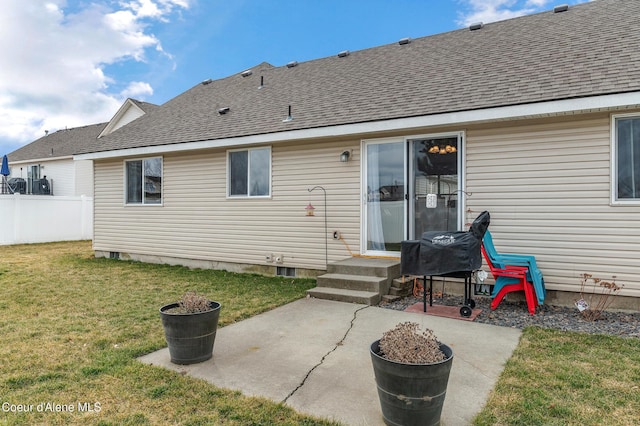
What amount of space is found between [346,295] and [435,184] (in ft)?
8.09

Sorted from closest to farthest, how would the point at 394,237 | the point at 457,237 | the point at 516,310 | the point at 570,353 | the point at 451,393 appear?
1. the point at 451,393
2. the point at 570,353
3. the point at 457,237
4. the point at 516,310
5. the point at 394,237

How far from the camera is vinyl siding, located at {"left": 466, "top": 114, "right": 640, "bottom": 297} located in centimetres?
514

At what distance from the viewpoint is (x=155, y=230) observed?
9727 mm

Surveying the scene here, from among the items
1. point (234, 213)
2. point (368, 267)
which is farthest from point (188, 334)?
point (234, 213)

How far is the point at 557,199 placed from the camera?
546cm

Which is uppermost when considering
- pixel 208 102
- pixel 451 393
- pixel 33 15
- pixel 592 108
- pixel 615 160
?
pixel 33 15

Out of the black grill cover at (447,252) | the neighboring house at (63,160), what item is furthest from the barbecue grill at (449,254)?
the neighboring house at (63,160)

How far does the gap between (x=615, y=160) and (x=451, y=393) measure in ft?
14.1

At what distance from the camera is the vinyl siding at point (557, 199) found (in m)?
5.14

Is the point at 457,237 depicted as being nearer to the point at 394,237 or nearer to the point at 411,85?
the point at 394,237

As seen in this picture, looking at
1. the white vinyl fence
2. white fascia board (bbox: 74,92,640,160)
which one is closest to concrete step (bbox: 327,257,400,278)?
white fascia board (bbox: 74,92,640,160)

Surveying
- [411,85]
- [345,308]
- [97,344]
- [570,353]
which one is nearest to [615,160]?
[570,353]

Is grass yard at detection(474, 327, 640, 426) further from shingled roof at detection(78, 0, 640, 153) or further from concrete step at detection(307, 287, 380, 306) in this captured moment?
shingled roof at detection(78, 0, 640, 153)

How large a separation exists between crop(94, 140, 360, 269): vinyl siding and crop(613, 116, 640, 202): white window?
3.84 metres
